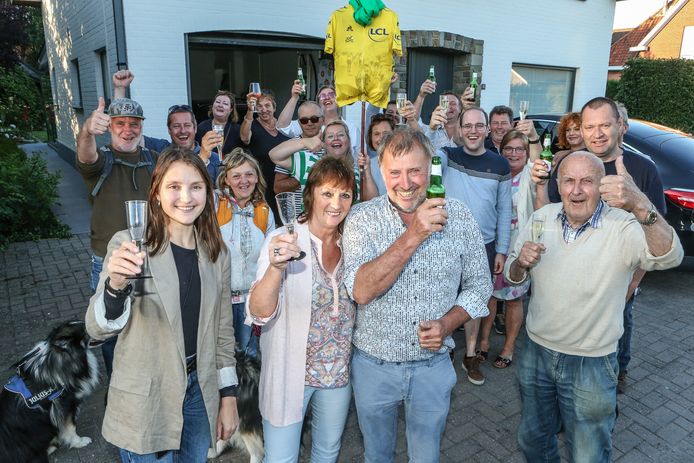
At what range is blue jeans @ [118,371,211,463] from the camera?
2314 mm

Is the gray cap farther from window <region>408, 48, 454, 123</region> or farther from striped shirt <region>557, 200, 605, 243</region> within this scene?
window <region>408, 48, 454, 123</region>

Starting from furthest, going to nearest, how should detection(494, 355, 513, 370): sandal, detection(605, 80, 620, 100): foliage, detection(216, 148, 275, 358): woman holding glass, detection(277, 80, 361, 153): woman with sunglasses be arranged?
detection(605, 80, 620, 100): foliage
detection(277, 80, 361, 153): woman with sunglasses
detection(494, 355, 513, 370): sandal
detection(216, 148, 275, 358): woman holding glass

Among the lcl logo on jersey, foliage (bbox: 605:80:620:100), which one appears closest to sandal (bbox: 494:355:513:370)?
the lcl logo on jersey

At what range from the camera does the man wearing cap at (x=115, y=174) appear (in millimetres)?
3445

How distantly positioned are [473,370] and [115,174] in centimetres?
344

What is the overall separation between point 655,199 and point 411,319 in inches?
101

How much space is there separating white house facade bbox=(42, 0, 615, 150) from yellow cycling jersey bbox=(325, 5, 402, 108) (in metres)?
4.63

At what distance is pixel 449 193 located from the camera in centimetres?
427

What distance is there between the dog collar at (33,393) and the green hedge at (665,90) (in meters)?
20.4

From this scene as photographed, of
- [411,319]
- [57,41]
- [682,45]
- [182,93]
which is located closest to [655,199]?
[411,319]

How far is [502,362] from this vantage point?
468cm

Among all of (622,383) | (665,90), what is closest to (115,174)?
(622,383)

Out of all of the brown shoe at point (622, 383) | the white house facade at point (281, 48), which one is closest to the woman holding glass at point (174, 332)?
the brown shoe at point (622, 383)

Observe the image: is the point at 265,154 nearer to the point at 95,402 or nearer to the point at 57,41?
the point at 95,402
